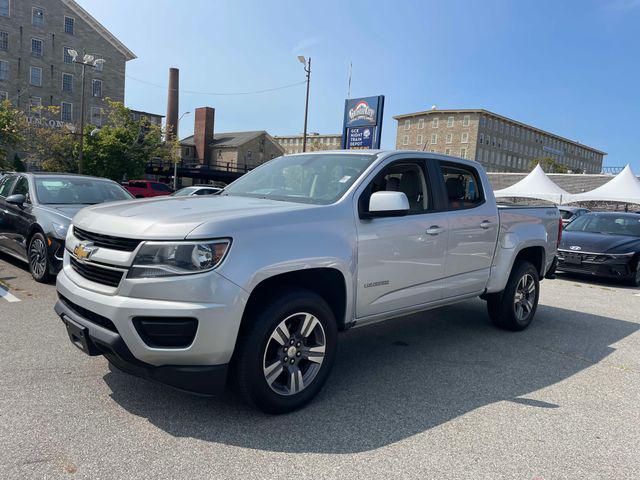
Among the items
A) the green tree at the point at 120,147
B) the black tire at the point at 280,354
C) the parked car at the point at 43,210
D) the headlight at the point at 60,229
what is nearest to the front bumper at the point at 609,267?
the black tire at the point at 280,354

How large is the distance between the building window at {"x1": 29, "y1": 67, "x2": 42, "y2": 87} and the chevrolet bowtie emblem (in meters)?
51.8

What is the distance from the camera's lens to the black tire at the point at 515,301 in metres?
5.63

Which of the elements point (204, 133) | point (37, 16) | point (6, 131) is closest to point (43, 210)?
point (6, 131)

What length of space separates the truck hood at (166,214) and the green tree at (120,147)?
3429 cm

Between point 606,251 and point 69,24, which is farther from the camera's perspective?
point 69,24

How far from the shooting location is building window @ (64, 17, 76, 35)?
159 feet

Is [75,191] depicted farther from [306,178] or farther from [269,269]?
[269,269]

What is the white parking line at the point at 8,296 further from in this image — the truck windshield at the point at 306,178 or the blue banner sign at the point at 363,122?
the blue banner sign at the point at 363,122

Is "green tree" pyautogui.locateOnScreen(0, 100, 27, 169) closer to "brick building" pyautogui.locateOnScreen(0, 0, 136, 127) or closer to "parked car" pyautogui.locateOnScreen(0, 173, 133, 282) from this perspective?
"brick building" pyautogui.locateOnScreen(0, 0, 136, 127)

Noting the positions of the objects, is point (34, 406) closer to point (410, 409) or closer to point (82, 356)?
point (82, 356)

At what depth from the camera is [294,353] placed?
133 inches

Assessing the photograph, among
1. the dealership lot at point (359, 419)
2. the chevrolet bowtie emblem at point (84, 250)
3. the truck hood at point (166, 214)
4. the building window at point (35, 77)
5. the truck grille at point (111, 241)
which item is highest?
the building window at point (35, 77)

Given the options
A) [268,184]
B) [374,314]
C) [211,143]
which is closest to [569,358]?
[374,314]

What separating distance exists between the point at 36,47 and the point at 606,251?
52055mm
